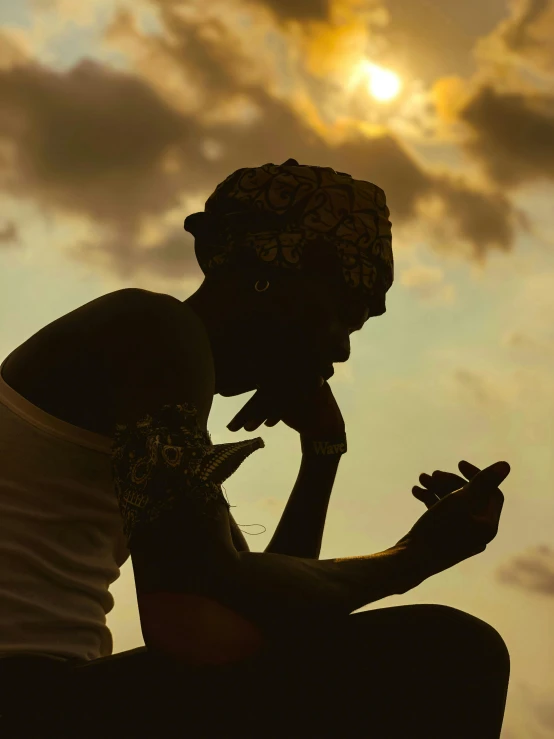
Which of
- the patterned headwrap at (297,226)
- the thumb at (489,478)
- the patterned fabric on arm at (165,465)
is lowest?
the patterned fabric on arm at (165,465)

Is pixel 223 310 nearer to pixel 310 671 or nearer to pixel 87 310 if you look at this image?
pixel 87 310

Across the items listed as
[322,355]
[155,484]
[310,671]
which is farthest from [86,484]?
[322,355]

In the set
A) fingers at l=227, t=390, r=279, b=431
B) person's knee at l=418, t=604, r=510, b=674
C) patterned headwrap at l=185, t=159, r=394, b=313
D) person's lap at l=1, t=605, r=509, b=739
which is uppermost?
patterned headwrap at l=185, t=159, r=394, b=313

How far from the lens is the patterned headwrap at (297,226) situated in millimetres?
4902

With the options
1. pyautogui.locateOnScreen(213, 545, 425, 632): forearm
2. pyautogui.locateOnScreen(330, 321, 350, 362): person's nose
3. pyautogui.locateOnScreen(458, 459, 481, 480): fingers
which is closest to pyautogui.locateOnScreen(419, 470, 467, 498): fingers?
pyautogui.locateOnScreen(458, 459, 481, 480): fingers

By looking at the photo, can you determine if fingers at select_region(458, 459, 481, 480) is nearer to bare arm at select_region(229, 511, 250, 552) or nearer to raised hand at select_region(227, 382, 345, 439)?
raised hand at select_region(227, 382, 345, 439)

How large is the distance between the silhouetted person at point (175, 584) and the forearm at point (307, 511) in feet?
5.78

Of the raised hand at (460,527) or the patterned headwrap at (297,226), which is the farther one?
the patterned headwrap at (297,226)

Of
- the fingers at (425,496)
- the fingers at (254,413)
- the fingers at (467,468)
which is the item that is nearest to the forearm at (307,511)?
the fingers at (254,413)

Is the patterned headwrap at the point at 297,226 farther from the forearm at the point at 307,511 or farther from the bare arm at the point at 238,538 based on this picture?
the bare arm at the point at 238,538

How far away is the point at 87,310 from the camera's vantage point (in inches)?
167

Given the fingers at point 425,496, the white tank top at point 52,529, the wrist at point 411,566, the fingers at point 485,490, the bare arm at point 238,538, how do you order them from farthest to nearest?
the bare arm at point 238,538 → the fingers at point 425,496 → the fingers at point 485,490 → the wrist at point 411,566 → the white tank top at point 52,529

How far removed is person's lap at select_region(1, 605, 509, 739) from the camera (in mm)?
3574

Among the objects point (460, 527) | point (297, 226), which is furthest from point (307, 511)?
point (460, 527)
